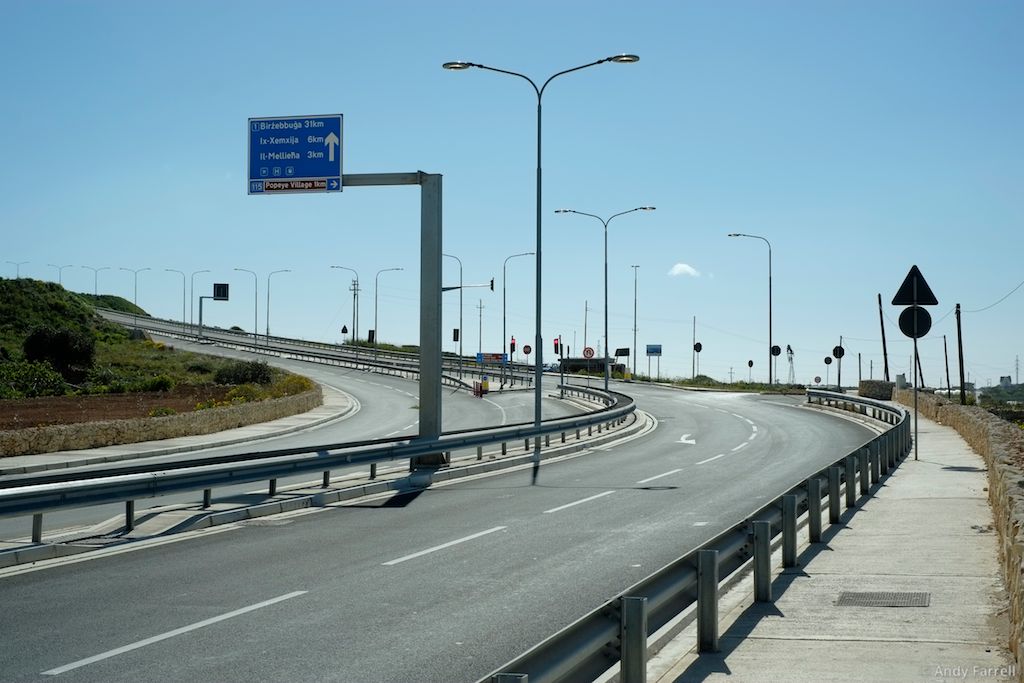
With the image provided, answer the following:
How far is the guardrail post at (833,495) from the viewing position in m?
14.2

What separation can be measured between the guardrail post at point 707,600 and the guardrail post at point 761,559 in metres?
1.62

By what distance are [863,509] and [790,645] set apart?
8.60 meters

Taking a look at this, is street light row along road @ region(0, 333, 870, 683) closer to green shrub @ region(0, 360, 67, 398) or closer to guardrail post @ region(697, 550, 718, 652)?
guardrail post @ region(697, 550, 718, 652)

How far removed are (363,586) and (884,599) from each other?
16.0 ft

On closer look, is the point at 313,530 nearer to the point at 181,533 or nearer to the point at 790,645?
the point at 181,533

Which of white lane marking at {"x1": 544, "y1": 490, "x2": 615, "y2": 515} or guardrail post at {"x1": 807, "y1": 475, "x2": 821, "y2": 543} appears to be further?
white lane marking at {"x1": 544, "y1": 490, "x2": 615, "y2": 515}

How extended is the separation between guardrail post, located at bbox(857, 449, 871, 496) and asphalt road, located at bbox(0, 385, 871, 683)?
5.90ft

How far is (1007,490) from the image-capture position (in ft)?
34.3

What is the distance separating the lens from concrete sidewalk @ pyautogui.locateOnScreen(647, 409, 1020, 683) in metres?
7.11

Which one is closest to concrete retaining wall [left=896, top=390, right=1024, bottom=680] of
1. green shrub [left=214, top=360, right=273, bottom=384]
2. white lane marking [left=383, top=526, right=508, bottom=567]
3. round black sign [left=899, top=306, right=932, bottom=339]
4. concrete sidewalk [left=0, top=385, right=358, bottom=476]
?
round black sign [left=899, top=306, right=932, bottom=339]

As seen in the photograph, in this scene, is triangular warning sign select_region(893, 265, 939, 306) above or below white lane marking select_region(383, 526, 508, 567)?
above

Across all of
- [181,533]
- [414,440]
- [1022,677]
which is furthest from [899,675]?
[414,440]

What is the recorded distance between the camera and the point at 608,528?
596 inches

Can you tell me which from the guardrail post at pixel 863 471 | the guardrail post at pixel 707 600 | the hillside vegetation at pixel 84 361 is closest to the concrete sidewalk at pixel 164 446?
the hillside vegetation at pixel 84 361
